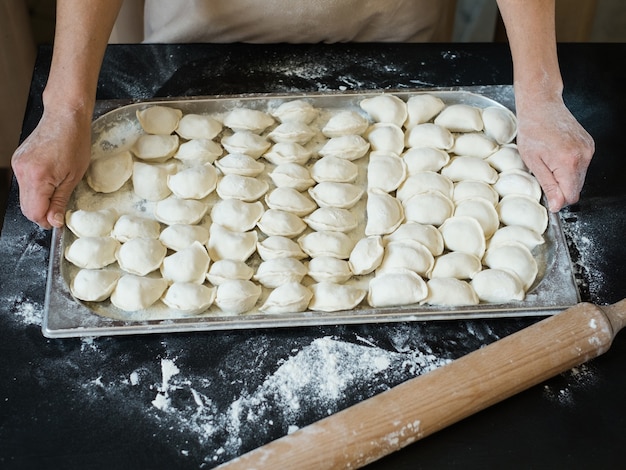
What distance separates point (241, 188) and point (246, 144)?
0.33ft

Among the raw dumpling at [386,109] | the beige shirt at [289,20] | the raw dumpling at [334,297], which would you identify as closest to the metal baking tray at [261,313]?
the raw dumpling at [334,297]

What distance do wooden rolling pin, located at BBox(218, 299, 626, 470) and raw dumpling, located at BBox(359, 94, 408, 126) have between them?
49cm

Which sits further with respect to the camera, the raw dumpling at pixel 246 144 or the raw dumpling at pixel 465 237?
the raw dumpling at pixel 246 144

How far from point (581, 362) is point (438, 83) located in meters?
0.68

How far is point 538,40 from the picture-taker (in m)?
1.28

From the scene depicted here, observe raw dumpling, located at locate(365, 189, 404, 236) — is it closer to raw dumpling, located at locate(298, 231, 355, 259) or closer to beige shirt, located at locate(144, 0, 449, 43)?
raw dumpling, located at locate(298, 231, 355, 259)

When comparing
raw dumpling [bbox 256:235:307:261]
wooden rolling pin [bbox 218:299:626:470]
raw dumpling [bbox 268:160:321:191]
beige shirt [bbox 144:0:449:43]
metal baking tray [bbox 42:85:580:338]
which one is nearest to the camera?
wooden rolling pin [bbox 218:299:626:470]

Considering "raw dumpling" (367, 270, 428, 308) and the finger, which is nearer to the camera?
"raw dumpling" (367, 270, 428, 308)

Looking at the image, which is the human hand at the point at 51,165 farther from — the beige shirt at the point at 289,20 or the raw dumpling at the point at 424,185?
the raw dumpling at the point at 424,185

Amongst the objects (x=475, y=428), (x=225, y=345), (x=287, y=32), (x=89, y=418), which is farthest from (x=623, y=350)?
(x=287, y=32)

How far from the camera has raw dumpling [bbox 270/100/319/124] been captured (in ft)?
4.39

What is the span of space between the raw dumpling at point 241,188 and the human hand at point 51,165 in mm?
227

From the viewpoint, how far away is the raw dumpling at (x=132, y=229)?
3.83 feet

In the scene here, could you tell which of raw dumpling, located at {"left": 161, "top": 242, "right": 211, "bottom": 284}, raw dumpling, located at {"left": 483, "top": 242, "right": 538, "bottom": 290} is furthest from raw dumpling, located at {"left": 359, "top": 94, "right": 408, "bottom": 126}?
raw dumpling, located at {"left": 161, "top": 242, "right": 211, "bottom": 284}
